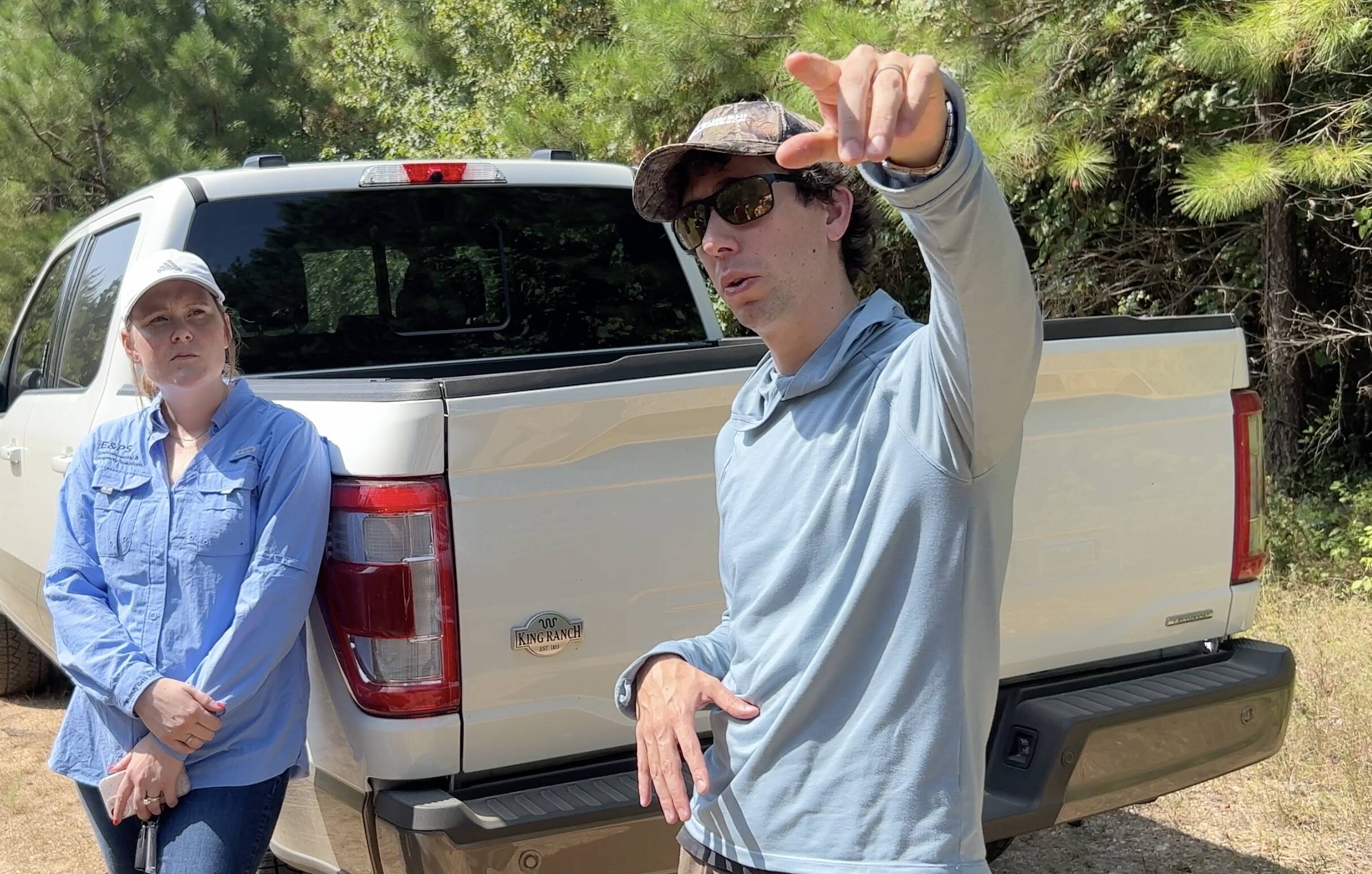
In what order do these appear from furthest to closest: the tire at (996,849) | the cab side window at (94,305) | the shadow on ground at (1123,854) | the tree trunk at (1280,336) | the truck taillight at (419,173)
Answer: the tree trunk at (1280,336), the cab side window at (94,305), the truck taillight at (419,173), the shadow on ground at (1123,854), the tire at (996,849)

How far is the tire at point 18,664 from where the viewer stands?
20.6 ft

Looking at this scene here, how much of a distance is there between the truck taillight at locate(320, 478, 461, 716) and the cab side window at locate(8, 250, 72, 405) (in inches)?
117

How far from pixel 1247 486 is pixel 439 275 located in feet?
8.40

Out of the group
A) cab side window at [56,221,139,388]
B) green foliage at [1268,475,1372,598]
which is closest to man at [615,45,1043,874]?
cab side window at [56,221,139,388]

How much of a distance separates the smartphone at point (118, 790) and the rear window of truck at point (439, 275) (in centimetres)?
183

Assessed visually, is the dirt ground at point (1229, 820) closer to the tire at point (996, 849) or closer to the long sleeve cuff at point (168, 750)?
the tire at point (996, 849)

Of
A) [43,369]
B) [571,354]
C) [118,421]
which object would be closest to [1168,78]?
[571,354]

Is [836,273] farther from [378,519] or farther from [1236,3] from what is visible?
[1236,3]

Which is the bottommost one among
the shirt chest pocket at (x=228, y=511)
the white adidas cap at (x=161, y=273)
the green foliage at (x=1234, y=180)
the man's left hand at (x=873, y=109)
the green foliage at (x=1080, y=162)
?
the shirt chest pocket at (x=228, y=511)

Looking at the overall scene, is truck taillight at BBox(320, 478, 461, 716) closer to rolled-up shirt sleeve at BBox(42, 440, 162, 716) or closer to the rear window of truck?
rolled-up shirt sleeve at BBox(42, 440, 162, 716)

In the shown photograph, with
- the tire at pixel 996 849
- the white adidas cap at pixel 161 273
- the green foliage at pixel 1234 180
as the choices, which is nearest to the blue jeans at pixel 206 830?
the white adidas cap at pixel 161 273

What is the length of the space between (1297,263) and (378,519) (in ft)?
25.1

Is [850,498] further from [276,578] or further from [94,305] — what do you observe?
[94,305]

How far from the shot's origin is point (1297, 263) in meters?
8.60
